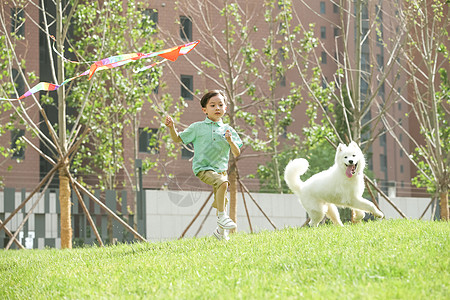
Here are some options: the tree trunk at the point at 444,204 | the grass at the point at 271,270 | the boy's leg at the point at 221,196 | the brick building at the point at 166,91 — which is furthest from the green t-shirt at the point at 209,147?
the brick building at the point at 166,91

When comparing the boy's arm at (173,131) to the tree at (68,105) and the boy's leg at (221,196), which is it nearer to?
the boy's leg at (221,196)

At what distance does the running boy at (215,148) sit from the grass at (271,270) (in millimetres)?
389

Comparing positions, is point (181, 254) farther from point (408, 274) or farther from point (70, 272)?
point (408, 274)

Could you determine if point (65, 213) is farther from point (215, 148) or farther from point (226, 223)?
point (226, 223)

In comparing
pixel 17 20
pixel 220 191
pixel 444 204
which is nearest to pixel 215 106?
pixel 220 191

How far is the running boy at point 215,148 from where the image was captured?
25.8 feet

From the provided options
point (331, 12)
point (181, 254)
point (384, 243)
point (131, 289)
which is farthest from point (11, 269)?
point (331, 12)

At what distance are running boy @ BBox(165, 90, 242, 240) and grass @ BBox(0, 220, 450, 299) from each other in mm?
389

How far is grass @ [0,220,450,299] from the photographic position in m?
4.80

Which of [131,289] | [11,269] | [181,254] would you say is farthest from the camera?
[11,269]

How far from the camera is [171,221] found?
17.2 metres

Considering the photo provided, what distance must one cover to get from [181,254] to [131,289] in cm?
163

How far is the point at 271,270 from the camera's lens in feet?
18.4

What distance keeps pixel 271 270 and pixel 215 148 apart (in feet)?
8.71
